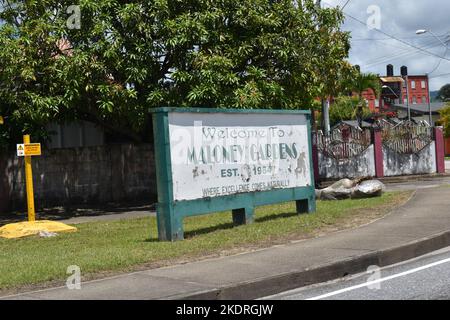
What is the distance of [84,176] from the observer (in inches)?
785

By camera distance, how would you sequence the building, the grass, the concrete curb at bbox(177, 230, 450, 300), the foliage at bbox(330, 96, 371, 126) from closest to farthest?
the concrete curb at bbox(177, 230, 450, 300), the grass, the foliage at bbox(330, 96, 371, 126), the building

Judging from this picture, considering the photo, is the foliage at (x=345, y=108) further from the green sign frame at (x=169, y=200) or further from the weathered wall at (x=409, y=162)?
the green sign frame at (x=169, y=200)

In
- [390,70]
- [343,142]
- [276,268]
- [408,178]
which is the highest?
[390,70]

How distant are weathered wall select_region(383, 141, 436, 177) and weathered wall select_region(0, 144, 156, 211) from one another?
406 inches

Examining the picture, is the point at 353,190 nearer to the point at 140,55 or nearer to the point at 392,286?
the point at 140,55

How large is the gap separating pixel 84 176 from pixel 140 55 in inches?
216

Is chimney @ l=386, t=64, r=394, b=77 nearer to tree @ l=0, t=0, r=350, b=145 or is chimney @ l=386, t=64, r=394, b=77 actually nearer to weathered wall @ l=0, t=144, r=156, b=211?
weathered wall @ l=0, t=144, r=156, b=211

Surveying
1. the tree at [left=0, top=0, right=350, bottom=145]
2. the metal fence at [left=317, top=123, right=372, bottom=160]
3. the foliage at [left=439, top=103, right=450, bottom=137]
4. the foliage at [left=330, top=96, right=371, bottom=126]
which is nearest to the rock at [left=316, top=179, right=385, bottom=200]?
the tree at [left=0, top=0, right=350, bottom=145]

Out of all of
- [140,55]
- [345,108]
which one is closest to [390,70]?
[345,108]

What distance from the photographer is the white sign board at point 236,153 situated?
1080 cm

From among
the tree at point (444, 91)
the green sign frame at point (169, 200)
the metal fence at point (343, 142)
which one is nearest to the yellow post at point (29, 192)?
the green sign frame at point (169, 200)

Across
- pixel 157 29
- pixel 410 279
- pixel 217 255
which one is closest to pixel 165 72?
pixel 157 29

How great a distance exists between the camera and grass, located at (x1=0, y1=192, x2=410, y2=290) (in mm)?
8602

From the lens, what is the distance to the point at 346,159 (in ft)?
83.1
